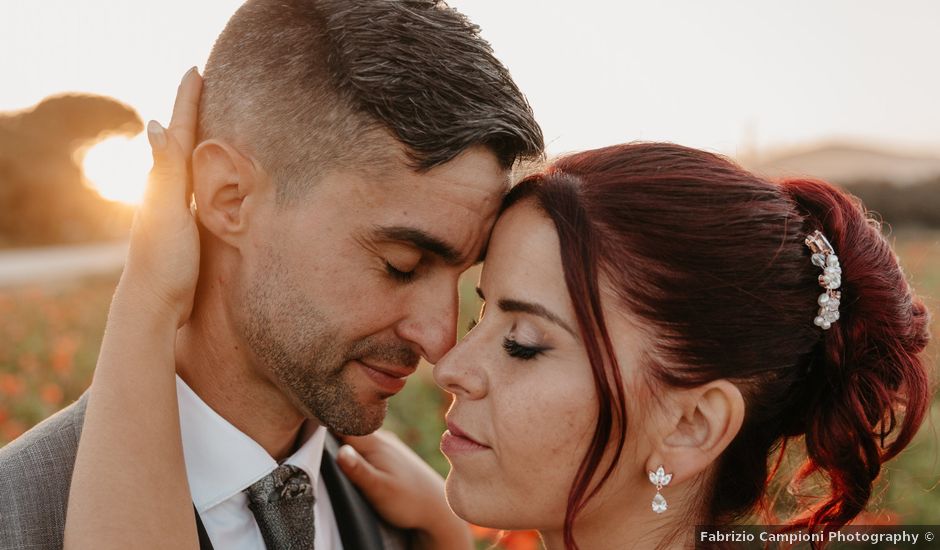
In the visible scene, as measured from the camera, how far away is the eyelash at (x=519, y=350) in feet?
8.18

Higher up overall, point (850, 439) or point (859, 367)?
point (859, 367)

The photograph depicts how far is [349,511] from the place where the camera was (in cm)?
314

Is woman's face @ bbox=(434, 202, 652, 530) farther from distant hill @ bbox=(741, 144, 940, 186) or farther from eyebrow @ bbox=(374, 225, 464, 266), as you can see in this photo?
distant hill @ bbox=(741, 144, 940, 186)

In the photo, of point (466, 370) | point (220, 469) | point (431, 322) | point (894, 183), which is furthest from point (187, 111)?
point (894, 183)

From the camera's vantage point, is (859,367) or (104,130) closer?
(859,367)

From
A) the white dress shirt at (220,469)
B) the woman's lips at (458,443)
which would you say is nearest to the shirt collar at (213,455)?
the white dress shirt at (220,469)

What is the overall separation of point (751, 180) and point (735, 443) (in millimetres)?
821

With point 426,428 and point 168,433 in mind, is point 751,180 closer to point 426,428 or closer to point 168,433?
point 168,433

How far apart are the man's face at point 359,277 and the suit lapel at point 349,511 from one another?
13.1 inches

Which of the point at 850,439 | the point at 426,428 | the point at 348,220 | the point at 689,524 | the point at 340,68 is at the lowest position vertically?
the point at 426,428

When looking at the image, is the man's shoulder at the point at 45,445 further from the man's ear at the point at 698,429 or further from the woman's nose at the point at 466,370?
the man's ear at the point at 698,429

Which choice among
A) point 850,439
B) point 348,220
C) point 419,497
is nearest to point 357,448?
point 419,497

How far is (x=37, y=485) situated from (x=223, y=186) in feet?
3.45

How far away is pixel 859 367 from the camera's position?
8.70 ft
